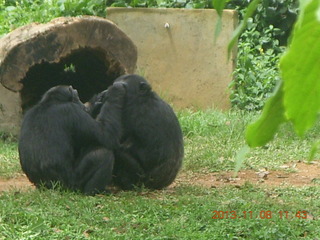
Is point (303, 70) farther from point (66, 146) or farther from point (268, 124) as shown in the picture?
point (66, 146)

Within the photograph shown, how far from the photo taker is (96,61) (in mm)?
8242

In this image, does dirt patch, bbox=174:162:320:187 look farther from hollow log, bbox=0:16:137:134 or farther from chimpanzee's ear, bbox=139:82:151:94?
hollow log, bbox=0:16:137:134

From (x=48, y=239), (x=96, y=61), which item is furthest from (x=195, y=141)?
(x=48, y=239)

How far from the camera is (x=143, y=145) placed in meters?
6.29

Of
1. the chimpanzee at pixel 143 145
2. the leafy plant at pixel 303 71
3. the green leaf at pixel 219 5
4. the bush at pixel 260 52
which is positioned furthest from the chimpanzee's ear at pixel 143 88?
the leafy plant at pixel 303 71

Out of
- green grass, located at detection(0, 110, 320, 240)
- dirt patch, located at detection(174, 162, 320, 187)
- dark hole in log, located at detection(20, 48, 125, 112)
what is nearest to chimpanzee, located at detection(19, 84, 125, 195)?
green grass, located at detection(0, 110, 320, 240)

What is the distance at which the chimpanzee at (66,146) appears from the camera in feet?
18.9

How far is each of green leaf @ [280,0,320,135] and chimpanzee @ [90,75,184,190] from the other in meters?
5.77

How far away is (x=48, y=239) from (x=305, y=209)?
7.08 ft

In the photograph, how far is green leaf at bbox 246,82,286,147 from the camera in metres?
0.56

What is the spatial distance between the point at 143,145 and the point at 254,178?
1.37 m

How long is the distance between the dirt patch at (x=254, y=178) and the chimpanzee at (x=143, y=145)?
1.28 feet

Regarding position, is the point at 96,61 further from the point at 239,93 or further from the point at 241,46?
the point at 241,46

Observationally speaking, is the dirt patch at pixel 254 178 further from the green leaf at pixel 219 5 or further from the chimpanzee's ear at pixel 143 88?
the green leaf at pixel 219 5
